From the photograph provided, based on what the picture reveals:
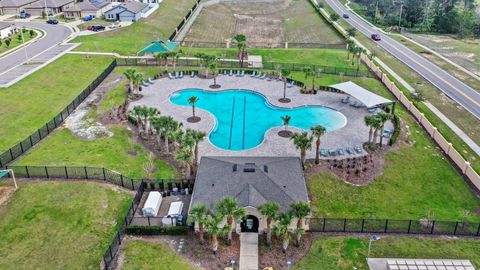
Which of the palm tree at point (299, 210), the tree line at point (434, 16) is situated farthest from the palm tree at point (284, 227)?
the tree line at point (434, 16)

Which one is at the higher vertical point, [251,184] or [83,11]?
[83,11]

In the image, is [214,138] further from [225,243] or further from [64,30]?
[64,30]

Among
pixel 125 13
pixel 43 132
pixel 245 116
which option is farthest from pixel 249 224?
pixel 125 13

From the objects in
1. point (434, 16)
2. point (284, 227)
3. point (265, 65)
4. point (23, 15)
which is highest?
point (434, 16)

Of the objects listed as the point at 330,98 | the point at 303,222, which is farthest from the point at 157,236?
the point at 330,98

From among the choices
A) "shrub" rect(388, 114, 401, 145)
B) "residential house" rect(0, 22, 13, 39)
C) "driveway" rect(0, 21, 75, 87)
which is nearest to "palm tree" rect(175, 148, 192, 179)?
"shrub" rect(388, 114, 401, 145)

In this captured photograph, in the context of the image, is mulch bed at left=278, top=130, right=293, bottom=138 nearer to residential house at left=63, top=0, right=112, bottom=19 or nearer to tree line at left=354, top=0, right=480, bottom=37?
residential house at left=63, top=0, right=112, bottom=19

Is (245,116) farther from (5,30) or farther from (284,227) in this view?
(5,30)
